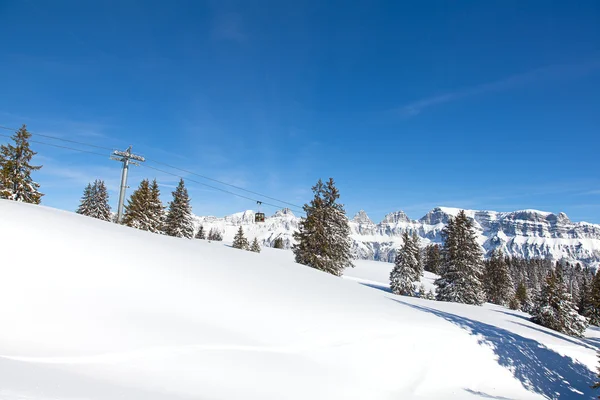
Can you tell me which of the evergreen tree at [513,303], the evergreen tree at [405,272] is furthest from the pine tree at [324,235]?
the evergreen tree at [513,303]

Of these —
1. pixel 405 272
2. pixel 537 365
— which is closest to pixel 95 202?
pixel 405 272

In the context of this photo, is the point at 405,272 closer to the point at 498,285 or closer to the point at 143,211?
the point at 498,285

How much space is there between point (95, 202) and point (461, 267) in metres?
52.2

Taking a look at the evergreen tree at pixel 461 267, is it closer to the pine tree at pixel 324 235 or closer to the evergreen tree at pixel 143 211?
the pine tree at pixel 324 235

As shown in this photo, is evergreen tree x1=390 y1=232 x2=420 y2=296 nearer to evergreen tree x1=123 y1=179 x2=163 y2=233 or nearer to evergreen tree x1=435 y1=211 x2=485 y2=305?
evergreen tree x1=435 y1=211 x2=485 y2=305

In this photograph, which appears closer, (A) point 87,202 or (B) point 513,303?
(A) point 87,202

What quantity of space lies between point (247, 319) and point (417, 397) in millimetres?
→ 5113

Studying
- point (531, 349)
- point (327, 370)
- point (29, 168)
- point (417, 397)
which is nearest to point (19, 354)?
point (327, 370)

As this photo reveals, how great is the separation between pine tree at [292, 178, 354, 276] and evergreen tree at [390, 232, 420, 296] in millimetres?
10601

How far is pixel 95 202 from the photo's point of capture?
50000 millimetres

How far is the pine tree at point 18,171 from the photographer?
2723 centimetres

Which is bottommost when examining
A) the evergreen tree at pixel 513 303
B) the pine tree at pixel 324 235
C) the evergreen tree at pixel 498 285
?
the evergreen tree at pixel 513 303

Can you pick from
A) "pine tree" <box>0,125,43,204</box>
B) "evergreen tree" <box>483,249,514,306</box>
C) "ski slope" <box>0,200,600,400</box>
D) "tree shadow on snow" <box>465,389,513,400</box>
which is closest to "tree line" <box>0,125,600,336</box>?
"pine tree" <box>0,125,43,204</box>

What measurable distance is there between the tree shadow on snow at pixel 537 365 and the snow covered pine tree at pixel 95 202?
5197 cm
